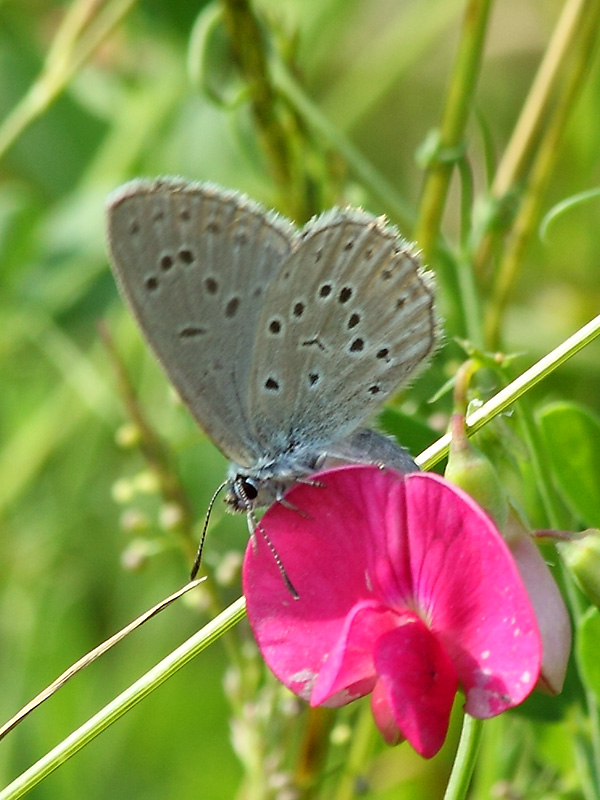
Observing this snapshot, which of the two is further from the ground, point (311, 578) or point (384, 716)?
point (311, 578)

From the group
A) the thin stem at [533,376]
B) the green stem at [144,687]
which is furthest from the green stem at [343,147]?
the green stem at [144,687]

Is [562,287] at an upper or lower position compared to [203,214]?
lower

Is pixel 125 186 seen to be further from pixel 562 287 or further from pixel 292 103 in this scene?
pixel 562 287

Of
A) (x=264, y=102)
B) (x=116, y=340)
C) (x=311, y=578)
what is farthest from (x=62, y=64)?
(x=311, y=578)

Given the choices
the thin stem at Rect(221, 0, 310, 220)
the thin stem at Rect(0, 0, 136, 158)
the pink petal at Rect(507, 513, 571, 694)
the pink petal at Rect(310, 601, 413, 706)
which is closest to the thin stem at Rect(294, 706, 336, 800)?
the pink petal at Rect(310, 601, 413, 706)

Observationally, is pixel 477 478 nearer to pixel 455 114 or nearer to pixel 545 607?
pixel 545 607

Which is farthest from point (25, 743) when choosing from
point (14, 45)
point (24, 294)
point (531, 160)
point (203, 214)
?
point (14, 45)
